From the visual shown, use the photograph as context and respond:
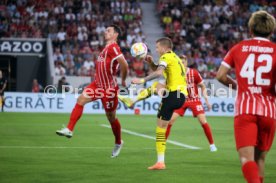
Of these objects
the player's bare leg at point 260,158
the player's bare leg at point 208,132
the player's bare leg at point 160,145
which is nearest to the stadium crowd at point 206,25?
the player's bare leg at point 208,132

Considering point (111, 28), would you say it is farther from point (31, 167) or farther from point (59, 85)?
point (59, 85)

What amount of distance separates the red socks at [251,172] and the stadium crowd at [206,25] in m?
29.5

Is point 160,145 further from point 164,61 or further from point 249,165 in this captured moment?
point 249,165

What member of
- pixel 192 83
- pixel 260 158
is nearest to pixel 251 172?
pixel 260 158

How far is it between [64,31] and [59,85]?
492 centimetres

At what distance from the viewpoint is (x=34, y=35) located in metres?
35.8

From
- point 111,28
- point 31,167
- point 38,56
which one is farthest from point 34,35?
point 31,167

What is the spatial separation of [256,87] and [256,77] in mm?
115

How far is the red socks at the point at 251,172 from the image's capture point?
6.86 meters

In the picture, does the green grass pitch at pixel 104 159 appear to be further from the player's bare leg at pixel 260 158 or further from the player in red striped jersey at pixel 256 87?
the player in red striped jersey at pixel 256 87

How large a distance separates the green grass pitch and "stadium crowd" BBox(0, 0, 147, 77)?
14177 mm

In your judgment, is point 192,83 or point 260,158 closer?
point 260,158

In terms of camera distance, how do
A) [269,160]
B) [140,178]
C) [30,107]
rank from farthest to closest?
[30,107] < [269,160] < [140,178]

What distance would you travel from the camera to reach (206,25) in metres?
39.8
